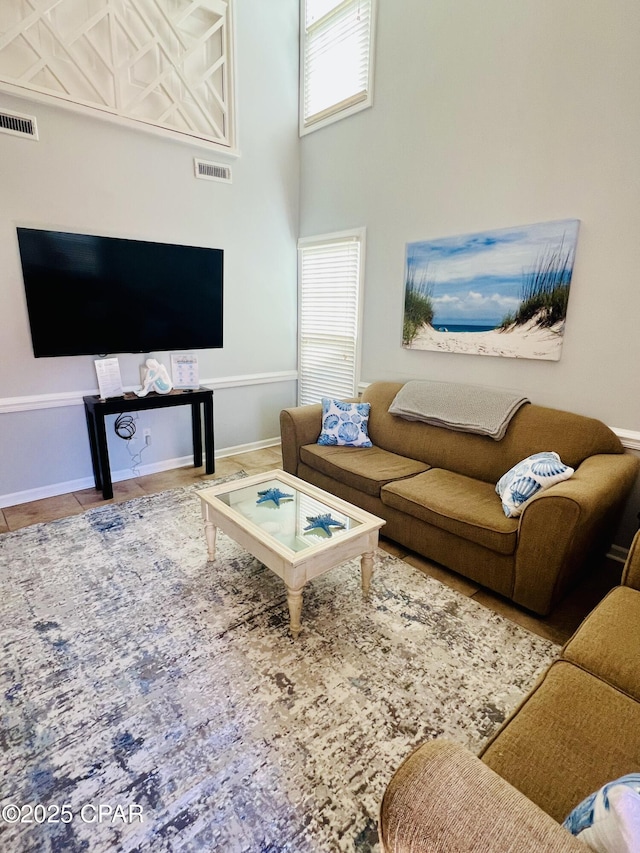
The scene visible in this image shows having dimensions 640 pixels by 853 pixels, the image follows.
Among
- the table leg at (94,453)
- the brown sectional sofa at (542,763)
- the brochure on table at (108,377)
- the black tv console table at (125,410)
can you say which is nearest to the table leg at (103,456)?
the black tv console table at (125,410)

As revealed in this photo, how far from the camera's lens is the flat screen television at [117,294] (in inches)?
114

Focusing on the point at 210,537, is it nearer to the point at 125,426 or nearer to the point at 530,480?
the point at 125,426

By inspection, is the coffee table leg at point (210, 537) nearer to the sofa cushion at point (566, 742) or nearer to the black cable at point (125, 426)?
the black cable at point (125, 426)

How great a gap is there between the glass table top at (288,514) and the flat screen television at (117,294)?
65.9 inches

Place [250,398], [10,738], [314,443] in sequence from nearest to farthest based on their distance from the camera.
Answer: [10,738], [314,443], [250,398]

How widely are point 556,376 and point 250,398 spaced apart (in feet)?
9.09

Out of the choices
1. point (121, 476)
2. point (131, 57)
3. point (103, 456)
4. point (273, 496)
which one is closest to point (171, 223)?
point (131, 57)

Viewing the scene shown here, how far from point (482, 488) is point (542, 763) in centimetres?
170

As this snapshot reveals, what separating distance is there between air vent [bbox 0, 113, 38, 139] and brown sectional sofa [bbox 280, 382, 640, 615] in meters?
2.50

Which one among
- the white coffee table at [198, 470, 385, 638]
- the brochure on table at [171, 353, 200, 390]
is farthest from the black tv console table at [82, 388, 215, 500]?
the white coffee table at [198, 470, 385, 638]

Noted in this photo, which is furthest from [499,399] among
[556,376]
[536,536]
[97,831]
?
[97,831]

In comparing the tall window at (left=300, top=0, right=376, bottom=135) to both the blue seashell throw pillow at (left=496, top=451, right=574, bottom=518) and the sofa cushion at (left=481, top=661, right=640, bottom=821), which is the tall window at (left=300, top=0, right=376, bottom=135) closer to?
the blue seashell throw pillow at (left=496, top=451, right=574, bottom=518)

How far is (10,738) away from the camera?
145 centimetres

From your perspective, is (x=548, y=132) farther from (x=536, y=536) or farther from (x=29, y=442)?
(x=29, y=442)
